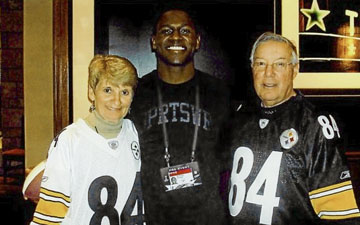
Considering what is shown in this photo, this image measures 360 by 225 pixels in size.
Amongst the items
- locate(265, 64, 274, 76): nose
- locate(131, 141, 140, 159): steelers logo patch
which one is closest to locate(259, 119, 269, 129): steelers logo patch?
locate(265, 64, 274, 76): nose

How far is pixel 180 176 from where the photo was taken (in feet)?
6.25

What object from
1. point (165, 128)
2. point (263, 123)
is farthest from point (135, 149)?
point (263, 123)

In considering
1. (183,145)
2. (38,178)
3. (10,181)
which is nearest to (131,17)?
(183,145)

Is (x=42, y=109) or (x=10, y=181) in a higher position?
(x=42, y=109)

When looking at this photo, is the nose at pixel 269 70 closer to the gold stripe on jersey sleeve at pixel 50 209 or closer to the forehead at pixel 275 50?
the forehead at pixel 275 50

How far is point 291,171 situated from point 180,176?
469mm

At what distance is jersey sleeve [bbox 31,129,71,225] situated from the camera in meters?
1.62

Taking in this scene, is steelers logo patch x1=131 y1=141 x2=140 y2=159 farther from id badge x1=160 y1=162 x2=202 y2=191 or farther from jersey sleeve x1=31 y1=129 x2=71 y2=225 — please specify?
jersey sleeve x1=31 y1=129 x2=71 y2=225

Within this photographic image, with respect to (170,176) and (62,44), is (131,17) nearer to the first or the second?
(62,44)

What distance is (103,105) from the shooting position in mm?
1736

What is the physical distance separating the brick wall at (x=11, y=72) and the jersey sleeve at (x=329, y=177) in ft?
14.5

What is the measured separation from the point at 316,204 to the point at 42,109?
165cm

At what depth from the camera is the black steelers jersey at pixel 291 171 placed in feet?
5.17

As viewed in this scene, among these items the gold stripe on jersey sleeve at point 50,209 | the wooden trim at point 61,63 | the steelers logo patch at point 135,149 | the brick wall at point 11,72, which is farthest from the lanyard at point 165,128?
the brick wall at point 11,72
